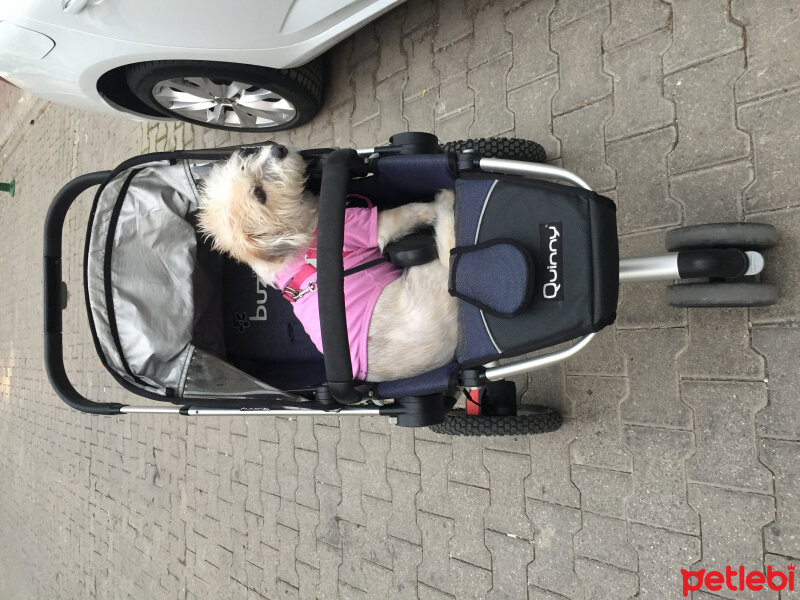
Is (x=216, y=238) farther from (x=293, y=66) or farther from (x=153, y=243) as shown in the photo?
(x=293, y=66)

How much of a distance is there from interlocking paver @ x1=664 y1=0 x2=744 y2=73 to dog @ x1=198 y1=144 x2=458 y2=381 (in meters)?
1.06

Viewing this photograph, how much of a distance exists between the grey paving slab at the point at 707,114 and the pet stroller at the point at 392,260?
1.24ft

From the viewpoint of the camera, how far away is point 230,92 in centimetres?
318

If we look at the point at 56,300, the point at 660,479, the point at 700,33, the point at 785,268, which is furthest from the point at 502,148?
the point at 56,300

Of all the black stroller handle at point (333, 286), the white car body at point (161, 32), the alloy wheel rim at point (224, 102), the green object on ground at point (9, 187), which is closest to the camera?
the black stroller handle at point (333, 286)

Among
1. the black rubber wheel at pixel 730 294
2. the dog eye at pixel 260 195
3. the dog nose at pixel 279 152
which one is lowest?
the black rubber wheel at pixel 730 294

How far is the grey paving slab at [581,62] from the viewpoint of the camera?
2.41 meters

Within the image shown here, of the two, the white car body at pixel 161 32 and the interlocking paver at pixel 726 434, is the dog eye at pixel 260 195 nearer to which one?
the white car body at pixel 161 32

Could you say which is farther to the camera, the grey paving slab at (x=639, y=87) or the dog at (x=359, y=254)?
the grey paving slab at (x=639, y=87)

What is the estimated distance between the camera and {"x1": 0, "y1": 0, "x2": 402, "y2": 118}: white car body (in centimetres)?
251

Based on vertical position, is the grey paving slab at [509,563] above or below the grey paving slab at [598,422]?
below

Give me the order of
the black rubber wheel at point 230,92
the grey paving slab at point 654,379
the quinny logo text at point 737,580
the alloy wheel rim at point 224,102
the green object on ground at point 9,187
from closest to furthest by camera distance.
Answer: the quinny logo text at point 737,580, the grey paving slab at point 654,379, the black rubber wheel at point 230,92, the alloy wheel rim at point 224,102, the green object on ground at point 9,187

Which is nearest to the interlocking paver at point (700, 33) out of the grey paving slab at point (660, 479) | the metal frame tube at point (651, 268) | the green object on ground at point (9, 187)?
the metal frame tube at point (651, 268)

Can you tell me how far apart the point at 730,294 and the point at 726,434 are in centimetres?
54
